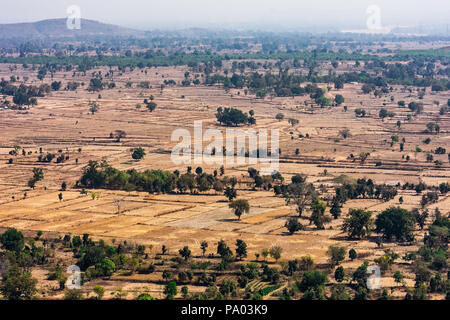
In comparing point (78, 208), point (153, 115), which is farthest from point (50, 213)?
point (153, 115)

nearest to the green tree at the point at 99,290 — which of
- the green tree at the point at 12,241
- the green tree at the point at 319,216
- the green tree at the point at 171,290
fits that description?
the green tree at the point at 171,290

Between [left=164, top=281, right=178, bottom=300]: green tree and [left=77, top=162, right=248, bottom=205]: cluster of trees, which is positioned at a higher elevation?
[left=77, top=162, right=248, bottom=205]: cluster of trees

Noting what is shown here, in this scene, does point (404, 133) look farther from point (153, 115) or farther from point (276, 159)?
point (153, 115)

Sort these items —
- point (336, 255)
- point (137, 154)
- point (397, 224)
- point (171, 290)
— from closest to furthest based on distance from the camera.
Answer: point (171, 290) → point (336, 255) → point (397, 224) → point (137, 154)

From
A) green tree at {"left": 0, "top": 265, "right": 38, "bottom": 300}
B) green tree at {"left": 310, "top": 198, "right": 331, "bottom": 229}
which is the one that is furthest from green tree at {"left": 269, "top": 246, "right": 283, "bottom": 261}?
green tree at {"left": 0, "top": 265, "right": 38, "bottom": 300}

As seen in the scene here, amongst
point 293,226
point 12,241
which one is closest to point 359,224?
point 293,226

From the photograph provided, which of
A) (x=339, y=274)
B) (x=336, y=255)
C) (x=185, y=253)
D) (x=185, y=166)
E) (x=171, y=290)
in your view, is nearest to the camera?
(x=171, y=290)

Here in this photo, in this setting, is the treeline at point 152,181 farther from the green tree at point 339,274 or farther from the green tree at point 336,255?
the green tree at point 339,274

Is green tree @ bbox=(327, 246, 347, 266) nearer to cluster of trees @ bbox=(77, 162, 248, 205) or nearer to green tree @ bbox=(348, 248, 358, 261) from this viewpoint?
green tree @ bbox=(348, 248, 358, 261)

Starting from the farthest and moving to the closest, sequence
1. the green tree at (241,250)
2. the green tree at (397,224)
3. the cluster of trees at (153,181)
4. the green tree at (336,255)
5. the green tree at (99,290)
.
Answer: the cluster of trees at (153,181) → the green tree at (397,224) → the green tree at (241,250) → the green tree at (336,255) → the green tree at (99,290)

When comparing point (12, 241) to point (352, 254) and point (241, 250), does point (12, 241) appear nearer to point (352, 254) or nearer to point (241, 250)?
point (241, 250)

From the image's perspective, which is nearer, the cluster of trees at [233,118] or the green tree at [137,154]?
the green tree at [137,154]
